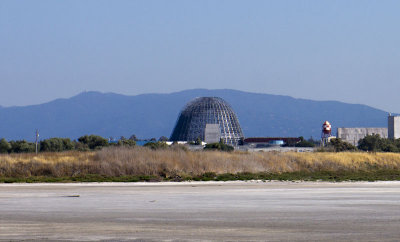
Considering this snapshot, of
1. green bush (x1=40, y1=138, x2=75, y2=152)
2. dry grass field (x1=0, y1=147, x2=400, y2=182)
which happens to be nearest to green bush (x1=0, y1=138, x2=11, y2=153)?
green bush (x1=40, y1=138, x2=75, y2=152)

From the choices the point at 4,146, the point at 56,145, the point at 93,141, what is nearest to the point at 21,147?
the point at 4,146

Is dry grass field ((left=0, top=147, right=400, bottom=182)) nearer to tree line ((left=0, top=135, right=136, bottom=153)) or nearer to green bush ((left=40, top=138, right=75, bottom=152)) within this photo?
tree line ((left=0, top=135, right=136, bottom=153))

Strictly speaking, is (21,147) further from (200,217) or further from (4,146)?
(200,217)

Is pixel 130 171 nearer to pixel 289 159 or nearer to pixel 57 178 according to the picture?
pixel 57 178

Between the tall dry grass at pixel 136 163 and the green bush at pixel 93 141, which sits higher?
the green bush at pixel 93 141

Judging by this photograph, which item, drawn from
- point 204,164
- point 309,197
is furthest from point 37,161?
point 309,197

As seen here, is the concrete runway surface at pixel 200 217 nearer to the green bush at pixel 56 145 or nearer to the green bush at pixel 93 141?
the green bush at pixel 56 145

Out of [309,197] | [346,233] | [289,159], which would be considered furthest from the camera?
[289,159]

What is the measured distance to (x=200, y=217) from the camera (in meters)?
22.0

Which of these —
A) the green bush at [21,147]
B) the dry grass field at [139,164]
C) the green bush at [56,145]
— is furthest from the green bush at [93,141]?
the dry grass field at [139,164]

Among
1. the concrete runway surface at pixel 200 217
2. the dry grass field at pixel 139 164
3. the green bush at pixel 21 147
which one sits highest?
the green bush at pixel 21 147

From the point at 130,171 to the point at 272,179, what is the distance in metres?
9.67

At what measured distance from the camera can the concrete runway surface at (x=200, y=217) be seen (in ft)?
56.4

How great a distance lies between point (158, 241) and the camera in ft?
53.0
